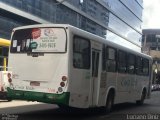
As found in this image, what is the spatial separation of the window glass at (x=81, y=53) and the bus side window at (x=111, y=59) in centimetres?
225

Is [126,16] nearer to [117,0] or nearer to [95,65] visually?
[117,0]

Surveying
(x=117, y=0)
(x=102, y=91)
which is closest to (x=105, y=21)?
(x=117, y=0)

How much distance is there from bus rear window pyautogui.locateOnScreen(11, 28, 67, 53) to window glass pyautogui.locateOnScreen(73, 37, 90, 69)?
0.53m

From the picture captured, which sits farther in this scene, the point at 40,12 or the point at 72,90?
Answer: the point at 40,12

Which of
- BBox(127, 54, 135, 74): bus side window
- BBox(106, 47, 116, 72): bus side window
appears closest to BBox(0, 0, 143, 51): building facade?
BBox(127, 54, 135, 74): bus side window

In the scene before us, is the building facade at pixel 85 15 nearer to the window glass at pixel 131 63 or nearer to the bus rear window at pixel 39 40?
the window glass at pixel 131 63

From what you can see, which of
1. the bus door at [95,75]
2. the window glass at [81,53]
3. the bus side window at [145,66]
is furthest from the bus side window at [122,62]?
the bus side window at [145,66]

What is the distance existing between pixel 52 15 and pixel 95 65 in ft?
123

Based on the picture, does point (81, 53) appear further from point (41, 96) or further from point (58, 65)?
point (41, 96)

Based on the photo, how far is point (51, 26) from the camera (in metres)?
15.0

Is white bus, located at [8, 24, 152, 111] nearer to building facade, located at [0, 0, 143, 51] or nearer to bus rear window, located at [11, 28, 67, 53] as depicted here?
bus rear window, located at [11, 28, 67, 53]

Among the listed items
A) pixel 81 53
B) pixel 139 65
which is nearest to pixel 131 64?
pixel 139 65

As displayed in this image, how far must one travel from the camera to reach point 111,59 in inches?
717

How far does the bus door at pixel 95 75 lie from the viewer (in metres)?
16.3
